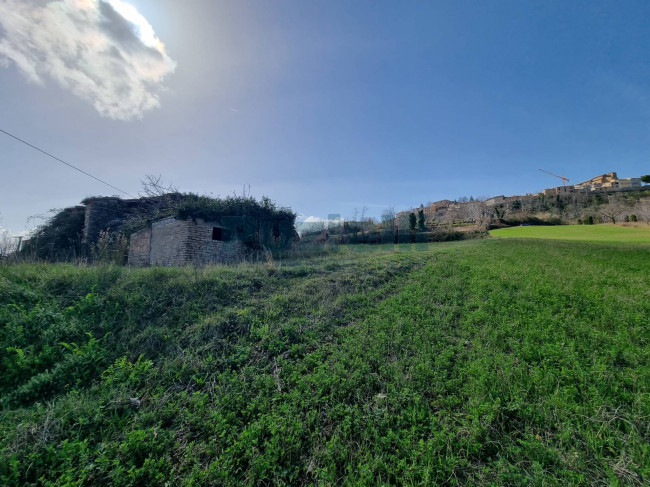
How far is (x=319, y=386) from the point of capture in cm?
293

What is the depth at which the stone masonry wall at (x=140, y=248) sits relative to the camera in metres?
13.5

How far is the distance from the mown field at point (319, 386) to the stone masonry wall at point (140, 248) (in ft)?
27.9

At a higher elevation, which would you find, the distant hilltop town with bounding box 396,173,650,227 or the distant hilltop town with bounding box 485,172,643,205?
the distant hilltop town with bounding box 485,172,643,205

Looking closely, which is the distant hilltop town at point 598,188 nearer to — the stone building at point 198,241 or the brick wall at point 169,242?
the stone building at point 198,241

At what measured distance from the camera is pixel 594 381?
2.72 m

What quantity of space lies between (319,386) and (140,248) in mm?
15346

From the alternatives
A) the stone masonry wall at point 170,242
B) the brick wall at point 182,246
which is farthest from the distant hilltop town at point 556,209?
the stone masonry wall at point 170,242

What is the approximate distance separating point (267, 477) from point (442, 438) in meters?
1.56

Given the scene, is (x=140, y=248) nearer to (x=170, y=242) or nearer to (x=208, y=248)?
(x=170, y=242)

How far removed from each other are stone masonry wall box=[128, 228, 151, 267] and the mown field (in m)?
8.52

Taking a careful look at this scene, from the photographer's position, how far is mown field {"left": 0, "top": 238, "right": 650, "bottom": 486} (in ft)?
6.77

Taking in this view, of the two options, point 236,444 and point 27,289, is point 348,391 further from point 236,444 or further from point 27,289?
point 27,289

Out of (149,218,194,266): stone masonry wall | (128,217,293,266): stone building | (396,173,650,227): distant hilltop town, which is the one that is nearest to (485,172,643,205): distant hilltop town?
(396,173,650,227): distant hilltop town

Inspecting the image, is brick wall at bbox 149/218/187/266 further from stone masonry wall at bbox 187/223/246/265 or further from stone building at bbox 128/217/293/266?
stone masonry wall at bbox 187/223/246/265
